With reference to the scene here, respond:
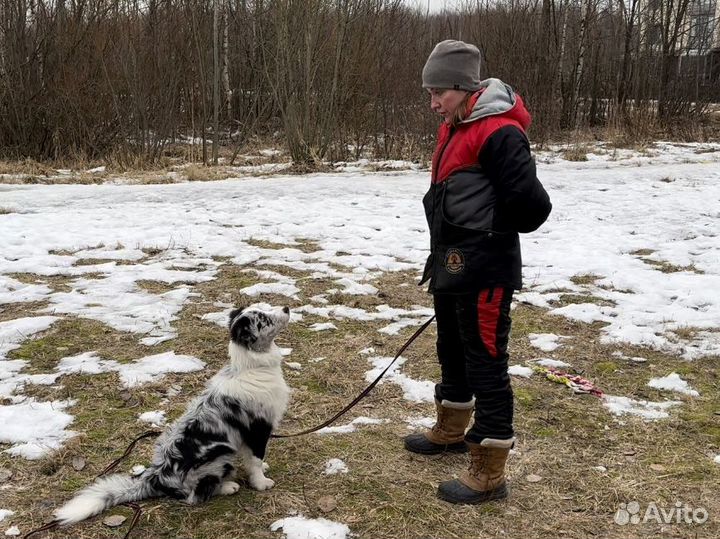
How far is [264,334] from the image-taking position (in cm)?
340

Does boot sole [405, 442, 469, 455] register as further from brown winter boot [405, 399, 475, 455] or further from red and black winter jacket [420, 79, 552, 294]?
red and black winter jacket [420, 79, 552, 294]

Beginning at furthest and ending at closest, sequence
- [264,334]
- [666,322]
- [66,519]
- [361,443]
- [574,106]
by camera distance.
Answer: [574,106], [666,322], [361,443], [264,334], [66,519]

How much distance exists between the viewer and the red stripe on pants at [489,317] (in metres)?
3.01

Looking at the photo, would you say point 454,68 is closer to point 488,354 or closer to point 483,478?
point 488,354

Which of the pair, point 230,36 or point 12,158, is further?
point 230,36

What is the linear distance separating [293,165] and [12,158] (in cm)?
712

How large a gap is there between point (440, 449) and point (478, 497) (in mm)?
546

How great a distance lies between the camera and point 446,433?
12.1 ft

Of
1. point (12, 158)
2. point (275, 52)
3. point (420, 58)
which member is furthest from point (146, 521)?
point (420, 58)

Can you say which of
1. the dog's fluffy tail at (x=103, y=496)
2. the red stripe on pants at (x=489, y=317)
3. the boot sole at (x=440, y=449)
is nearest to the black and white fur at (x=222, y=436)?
the dog's fluffy tail at (x=103, y=496)

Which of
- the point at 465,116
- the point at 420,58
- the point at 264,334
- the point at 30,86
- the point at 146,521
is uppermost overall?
the point at 420,58

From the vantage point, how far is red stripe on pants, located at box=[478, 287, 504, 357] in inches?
118

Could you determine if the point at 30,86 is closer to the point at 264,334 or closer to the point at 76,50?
the point at 76,50

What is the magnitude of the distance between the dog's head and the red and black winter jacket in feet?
3.06
